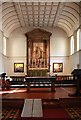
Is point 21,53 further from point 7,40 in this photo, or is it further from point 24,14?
point 24,14

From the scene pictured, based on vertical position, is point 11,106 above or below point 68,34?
below

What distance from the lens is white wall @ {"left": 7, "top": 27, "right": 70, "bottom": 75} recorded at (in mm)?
29594

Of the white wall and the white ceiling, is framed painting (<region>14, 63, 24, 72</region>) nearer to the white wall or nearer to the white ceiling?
the white wall

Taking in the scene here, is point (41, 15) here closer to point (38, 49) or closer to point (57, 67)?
point (38, 49)

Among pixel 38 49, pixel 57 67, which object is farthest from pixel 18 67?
pixel 57 67

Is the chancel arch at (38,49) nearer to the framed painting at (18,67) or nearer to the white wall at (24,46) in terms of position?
the white wall at (24,46)

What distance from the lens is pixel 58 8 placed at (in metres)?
21.3

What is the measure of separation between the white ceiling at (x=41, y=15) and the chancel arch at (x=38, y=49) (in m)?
1.05

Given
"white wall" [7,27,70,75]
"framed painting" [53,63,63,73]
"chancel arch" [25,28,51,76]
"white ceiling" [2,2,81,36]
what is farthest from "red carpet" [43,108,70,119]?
"white wall" [7,27,70,75]

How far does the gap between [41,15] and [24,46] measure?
6229mm

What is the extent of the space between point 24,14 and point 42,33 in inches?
233

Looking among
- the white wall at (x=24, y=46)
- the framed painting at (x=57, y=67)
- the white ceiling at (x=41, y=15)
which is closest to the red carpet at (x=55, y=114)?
the white ceiling at (x=41, y=15)

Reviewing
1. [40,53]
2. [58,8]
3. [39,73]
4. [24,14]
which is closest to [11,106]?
[58,8]

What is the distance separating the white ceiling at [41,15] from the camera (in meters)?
20.4
